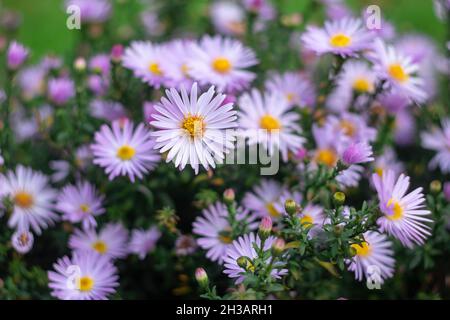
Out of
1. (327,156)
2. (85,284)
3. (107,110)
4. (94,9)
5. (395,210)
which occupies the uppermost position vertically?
(94,9)

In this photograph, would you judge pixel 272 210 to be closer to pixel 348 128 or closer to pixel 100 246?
pixel 348 128

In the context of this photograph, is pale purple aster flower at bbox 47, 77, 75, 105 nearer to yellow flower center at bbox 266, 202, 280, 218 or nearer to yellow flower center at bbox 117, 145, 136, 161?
yellow flower center at bbox 117, 145, 136, 161

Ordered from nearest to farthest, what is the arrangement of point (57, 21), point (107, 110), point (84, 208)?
1. point (84, 208)
2. point (107, 110)
3. point (57, 21)

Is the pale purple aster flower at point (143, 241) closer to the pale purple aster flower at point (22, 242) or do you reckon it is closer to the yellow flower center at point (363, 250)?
the pale purple aster flower at point (22, 242)

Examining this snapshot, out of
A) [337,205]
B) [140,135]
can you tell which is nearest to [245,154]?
[140,135]

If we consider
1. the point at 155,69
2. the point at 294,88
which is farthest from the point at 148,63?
the point at 294,88

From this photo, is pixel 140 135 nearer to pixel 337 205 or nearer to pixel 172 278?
pixel 172 278

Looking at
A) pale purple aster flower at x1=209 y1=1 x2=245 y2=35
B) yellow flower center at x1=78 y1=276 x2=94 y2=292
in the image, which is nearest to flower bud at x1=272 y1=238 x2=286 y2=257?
yellow flower center at x1=78 y1=276 x2=94 y2=292
